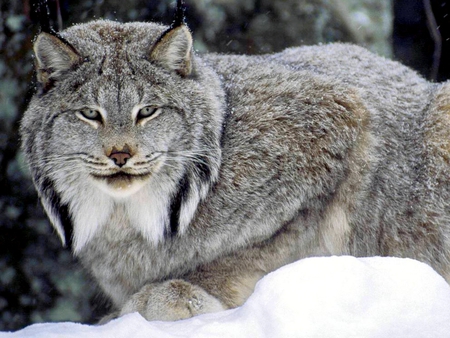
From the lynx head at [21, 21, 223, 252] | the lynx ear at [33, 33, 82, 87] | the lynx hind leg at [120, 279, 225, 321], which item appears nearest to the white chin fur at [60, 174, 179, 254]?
the lynx head at [21, 21, 223, 252]

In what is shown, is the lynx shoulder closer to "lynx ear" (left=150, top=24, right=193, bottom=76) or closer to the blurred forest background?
"lynx ear" (left=150, top=24, right=193, bottom=76)

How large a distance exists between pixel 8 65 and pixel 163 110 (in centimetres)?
200

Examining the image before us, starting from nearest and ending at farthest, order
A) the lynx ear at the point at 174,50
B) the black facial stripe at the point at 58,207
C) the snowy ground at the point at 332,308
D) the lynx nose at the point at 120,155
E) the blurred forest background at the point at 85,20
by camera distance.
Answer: the snowy ground at the point at 332,308 < the lynx nose at the point at 120,155 < the lynx ear at the point at 174,50 < the black facial stripe at the point at 58,207 < the blurred forest background at the point at 85,20

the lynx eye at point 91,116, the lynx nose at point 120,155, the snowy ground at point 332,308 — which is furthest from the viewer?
the lynx eye at point 91,116

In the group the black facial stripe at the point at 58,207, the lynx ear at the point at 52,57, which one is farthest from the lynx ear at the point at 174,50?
the black facial stripe at the point at 58,207

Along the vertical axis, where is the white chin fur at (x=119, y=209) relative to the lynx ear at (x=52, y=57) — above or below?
below

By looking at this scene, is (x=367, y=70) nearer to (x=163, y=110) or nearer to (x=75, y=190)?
(x=163, y=110)

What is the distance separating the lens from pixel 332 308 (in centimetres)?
225

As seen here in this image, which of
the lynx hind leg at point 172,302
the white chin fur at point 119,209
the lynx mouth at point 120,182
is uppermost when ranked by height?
the lynx mouth at point 120,182

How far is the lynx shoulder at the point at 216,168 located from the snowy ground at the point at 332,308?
2.40 ft

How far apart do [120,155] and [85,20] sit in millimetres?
2380

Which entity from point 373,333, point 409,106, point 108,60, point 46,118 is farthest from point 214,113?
point 373,333

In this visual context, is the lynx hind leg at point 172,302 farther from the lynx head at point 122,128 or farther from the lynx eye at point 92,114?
the lynx eye at point 92,114

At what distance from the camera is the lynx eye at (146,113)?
3.00m
